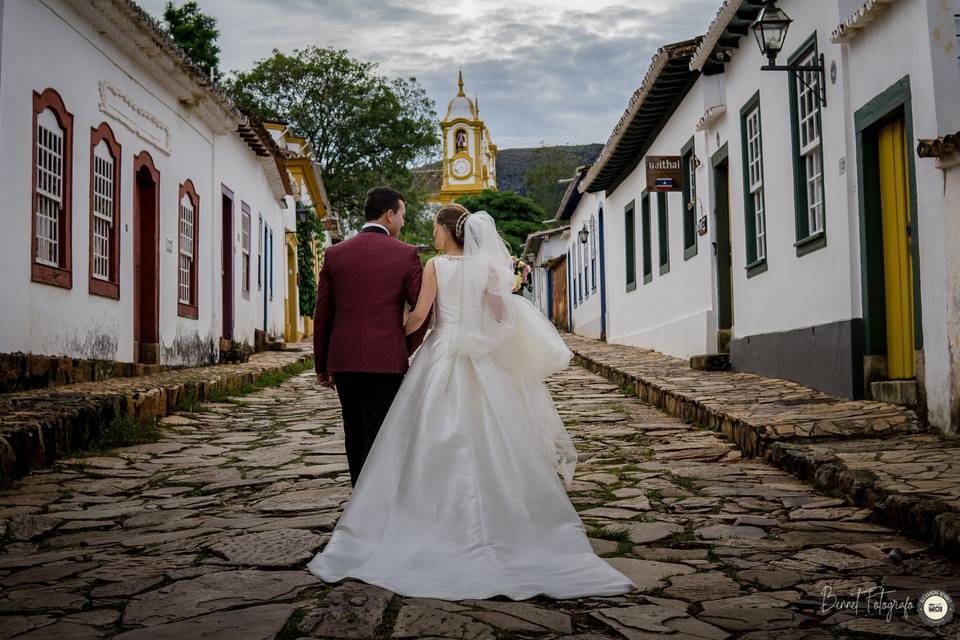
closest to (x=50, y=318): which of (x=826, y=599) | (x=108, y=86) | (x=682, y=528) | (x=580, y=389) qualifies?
(x=108, y=86)

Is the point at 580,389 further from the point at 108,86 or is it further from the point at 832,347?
the point at 108,86

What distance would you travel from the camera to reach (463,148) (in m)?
77.2

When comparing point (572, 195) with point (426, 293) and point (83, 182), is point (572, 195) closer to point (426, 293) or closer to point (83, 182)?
point (83, 182)

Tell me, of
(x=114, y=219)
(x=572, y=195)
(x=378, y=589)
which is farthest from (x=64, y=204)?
(x=572, y=195)

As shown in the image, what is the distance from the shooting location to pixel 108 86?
462 inches

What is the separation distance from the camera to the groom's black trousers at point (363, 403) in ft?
16.9

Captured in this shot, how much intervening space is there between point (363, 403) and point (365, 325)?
415 millimetres

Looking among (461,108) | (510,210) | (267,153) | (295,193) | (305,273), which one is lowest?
(305,273)

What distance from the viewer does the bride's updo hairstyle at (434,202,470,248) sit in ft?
16.8

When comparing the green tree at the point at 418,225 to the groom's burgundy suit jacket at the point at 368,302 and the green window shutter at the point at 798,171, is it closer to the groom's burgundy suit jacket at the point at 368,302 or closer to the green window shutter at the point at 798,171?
the green window shutter at the point at 798,171

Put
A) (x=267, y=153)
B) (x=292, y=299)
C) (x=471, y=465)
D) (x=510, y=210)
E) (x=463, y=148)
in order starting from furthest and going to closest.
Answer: (x=463, y=148)
(x=510, y=210)
(x=292, y=299)
(x=267, y=153)
(x=471, y=465)

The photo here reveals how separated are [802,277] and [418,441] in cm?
599

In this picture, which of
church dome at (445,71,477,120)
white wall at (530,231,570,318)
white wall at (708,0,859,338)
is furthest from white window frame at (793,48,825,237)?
church dome at (445,71,477,120)

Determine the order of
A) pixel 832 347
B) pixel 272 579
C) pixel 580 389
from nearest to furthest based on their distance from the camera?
1. pixel 272 579
2. pixel 832 347
3. pixel 580 389
